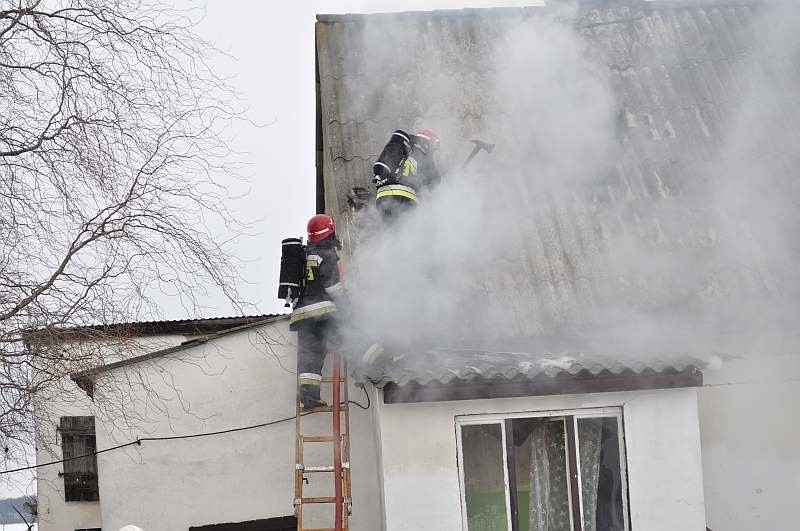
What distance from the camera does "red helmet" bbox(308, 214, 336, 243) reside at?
962cm

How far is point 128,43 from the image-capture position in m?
7.10

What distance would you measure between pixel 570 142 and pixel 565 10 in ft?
9.01

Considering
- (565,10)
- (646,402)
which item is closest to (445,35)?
(565,10)

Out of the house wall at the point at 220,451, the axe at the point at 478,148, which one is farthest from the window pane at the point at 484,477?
the axe at the point at 478,148

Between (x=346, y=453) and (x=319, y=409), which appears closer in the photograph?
(x=346, y=453)

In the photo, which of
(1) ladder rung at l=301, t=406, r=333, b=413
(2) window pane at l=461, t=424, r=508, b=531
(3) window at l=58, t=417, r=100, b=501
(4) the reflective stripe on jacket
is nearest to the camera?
(2) window pane at l=461, t=424, r=508, b=531

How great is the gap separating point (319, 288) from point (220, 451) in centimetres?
211

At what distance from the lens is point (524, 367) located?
26.6 ft

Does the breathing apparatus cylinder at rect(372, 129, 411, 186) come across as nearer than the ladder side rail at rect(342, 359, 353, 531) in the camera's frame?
No

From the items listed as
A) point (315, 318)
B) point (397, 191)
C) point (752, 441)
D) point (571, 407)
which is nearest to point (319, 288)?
point (315, 318)

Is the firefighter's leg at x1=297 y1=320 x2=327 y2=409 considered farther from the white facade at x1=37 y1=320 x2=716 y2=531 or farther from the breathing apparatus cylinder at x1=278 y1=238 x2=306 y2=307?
the white facade at x1=37 y1=320 x2=716 y2=531

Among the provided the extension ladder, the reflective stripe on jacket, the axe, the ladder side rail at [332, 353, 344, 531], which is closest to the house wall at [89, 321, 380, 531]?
the extension ladder

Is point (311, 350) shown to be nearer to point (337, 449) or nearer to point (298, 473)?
point (337, 449)

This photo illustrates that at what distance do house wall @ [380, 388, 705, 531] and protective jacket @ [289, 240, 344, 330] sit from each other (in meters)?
1.45
